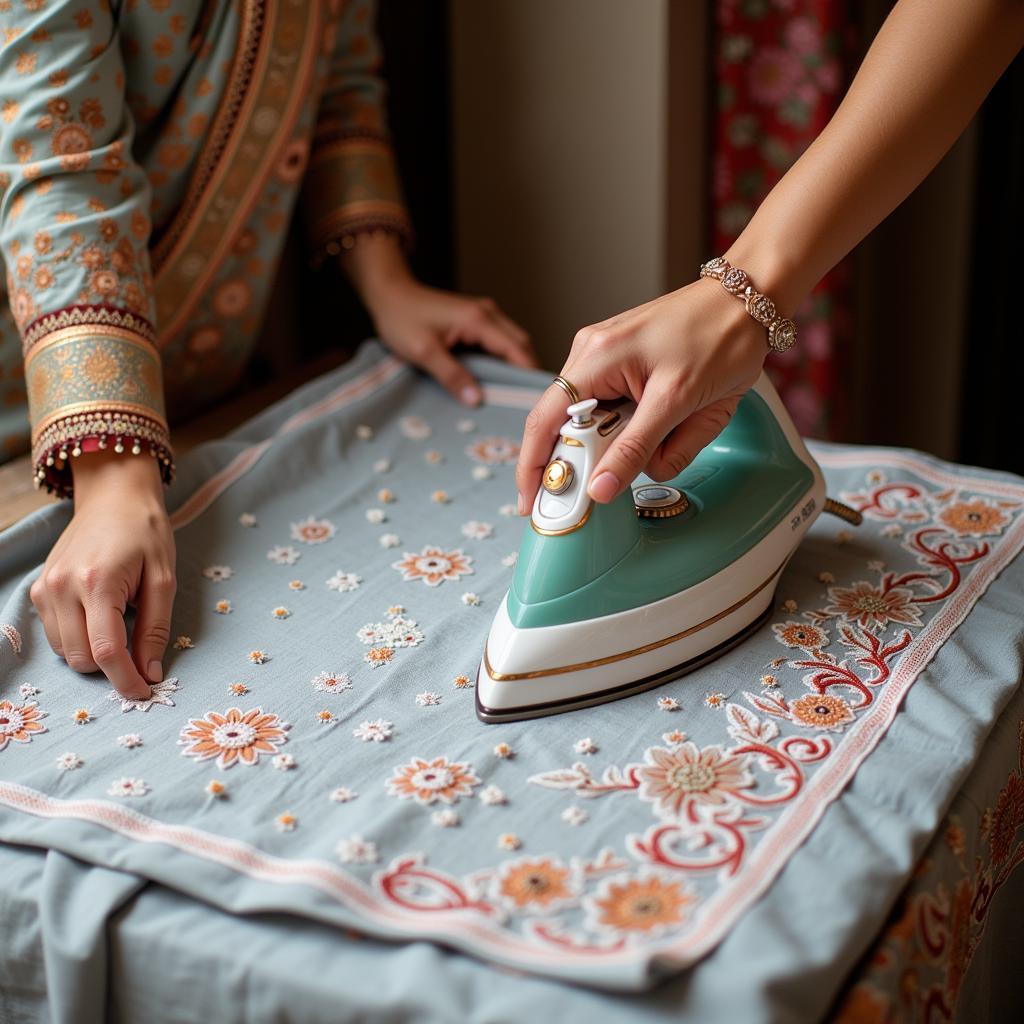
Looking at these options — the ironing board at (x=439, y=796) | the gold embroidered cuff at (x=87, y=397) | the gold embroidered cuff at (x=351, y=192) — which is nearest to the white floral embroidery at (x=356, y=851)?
the ironing board at (x=439, y=796)

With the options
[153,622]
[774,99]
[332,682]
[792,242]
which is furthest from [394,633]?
[774,99]

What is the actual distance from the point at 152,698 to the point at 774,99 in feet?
4.06

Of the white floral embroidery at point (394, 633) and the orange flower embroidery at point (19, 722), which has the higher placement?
the orange flower embroidery at point (19, 722)

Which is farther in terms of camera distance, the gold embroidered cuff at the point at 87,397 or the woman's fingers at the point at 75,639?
the gold embroidered cuff at the point at 87,397

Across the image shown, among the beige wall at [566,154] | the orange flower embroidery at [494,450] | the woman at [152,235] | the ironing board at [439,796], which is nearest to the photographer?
the ironing board at [439,796]

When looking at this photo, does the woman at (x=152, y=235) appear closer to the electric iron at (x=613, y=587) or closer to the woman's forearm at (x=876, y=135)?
the electric iron at (x=613, y=587)

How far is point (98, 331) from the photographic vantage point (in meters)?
0.98

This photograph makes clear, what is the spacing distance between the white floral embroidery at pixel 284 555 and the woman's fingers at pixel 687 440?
315 mm

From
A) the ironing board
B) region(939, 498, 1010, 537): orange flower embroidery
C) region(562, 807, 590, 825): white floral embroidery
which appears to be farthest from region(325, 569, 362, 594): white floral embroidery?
region(939, 498, 1010, 537): orange flower embroidery

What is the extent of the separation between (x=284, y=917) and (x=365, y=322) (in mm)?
1135

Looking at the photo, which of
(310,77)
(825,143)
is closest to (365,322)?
(310,77)

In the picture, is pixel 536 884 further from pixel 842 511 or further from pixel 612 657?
pixel 842 511

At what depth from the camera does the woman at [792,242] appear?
2.68 ft

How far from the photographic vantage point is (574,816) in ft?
2.24
